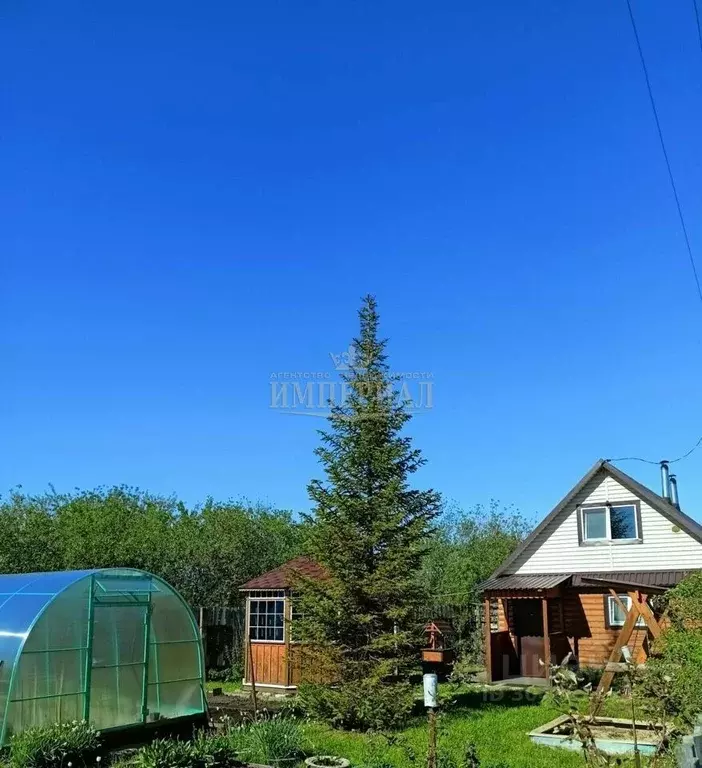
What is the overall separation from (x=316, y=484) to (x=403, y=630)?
304 cm

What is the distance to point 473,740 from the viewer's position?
1139cm

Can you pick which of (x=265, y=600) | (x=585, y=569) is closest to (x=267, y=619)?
(x=265, y=600)

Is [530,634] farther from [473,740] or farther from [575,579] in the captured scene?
[473,740]

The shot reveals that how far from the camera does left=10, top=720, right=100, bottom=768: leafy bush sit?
909cm

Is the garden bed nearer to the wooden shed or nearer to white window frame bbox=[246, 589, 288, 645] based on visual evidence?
the wooden shed

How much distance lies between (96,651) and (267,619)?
8125 millimetres

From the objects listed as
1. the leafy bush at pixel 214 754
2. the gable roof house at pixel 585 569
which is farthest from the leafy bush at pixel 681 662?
the gable roof house at pixel 585 569

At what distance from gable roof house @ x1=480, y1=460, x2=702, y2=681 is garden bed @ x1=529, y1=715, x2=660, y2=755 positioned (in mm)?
6352

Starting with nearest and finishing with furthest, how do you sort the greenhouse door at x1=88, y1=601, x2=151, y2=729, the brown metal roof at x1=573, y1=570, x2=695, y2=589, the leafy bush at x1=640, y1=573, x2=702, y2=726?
the leafy bush at x1=640, y1=573, x2=702, y2=726, the greenhouse door at x1=88, y1=601, x2=151, y2=729, the brown metal roof at x1=573, y1=570, x2=695, y2=589

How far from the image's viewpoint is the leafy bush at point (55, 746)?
358 inches

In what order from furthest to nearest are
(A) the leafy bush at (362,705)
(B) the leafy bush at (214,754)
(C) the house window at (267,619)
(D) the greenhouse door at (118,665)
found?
1. (C) the house window at (267,619)
2. (A) the leafy bush at (362,705)
3. (D) the greenhouse door at (118,665)
4. (B) the leafy bush at (214,754)

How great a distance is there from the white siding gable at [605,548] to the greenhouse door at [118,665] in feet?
39.3

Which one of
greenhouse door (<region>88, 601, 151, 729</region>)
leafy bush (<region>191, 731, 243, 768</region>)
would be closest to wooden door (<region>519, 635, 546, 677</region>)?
greenhouse door (<region>88, 601, 151, 729</region>)

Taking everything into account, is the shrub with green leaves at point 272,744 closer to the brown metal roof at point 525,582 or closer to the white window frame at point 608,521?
the brown metal roof at point 525,582
